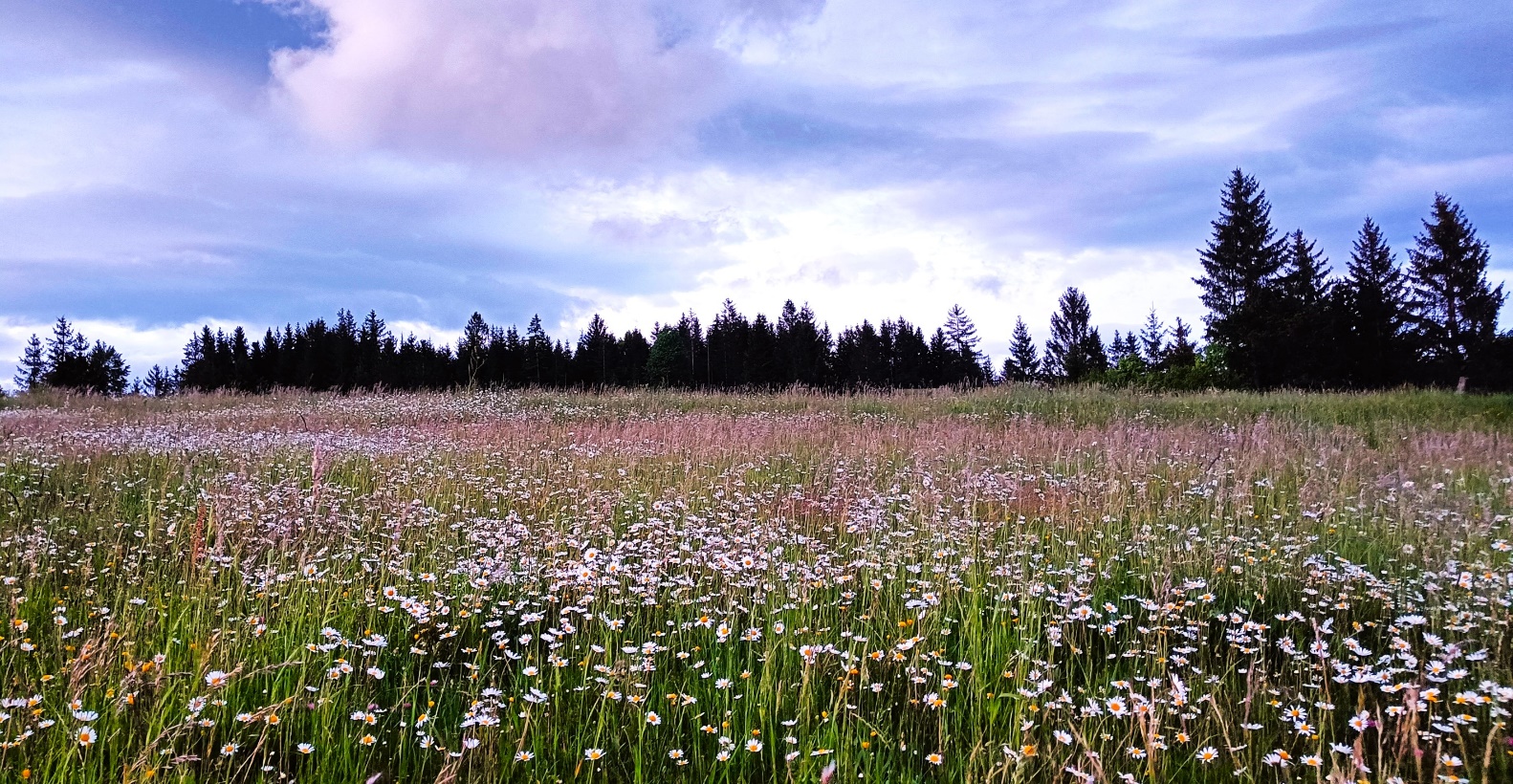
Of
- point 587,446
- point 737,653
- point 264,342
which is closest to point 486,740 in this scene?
point 737,653

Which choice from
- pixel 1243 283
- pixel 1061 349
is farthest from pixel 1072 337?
pixel 1243 283

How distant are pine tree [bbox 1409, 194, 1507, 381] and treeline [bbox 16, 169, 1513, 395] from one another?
7 cm

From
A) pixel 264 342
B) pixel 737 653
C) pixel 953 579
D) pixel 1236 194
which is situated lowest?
pixel 737 653

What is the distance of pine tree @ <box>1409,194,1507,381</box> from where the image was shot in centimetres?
4269

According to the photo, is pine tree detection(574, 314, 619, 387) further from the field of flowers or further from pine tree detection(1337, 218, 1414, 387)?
the field of flowers

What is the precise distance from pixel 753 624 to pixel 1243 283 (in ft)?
158

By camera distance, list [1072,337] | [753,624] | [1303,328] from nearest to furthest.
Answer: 1. [753,624]
2. [1303,328]
3. [1072,337]

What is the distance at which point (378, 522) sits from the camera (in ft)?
17.2

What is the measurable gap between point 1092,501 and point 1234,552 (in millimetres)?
1443

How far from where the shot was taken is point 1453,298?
43688mm

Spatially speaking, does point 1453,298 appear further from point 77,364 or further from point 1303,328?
point 77,364

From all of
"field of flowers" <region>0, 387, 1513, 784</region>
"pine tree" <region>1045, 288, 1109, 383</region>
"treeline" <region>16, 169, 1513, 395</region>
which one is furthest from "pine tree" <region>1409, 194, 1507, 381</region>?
"field of flowers" <region>0, 387, 1513, 784</region>

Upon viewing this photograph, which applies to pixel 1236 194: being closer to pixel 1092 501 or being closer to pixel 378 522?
pixel 1092 501

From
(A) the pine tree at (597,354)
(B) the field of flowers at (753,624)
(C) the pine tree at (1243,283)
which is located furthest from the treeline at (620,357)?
(B) the field of flowers at (753,624)
